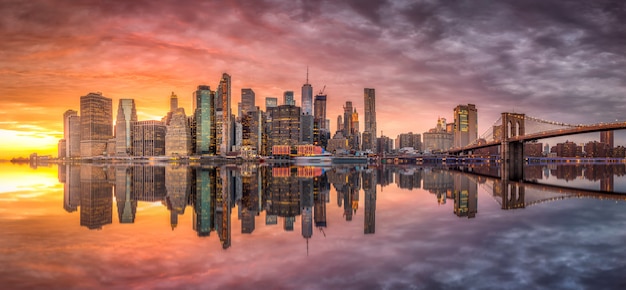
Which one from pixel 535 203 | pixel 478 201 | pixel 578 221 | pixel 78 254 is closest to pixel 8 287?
pixel 78 254

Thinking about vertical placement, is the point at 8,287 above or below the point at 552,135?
below

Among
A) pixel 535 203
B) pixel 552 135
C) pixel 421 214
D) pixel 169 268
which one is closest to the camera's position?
pixel 169 268

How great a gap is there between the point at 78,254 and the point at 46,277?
194cm

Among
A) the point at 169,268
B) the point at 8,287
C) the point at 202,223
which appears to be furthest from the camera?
the point at 202,223

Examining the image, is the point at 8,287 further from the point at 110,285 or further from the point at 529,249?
the point at 529,249

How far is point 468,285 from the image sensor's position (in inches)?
309

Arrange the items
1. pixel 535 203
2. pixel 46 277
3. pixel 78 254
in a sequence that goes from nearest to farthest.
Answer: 1. pixel 46 277
2. pixel 78 254
3. pixel 535 203

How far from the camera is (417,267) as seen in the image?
9.09 metres

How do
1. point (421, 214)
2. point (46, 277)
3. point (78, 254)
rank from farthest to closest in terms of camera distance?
point (421, 214)
point (78, 254)
point (46, 277)

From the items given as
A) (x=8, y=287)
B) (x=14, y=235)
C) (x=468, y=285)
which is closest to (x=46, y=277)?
(x=8, y=287)

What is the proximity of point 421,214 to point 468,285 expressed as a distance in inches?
380

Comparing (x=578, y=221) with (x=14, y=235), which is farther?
(x=578, y=221)

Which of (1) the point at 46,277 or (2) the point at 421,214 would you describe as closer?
(1) the point at 46,277

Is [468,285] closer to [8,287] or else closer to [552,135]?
[8,287]
